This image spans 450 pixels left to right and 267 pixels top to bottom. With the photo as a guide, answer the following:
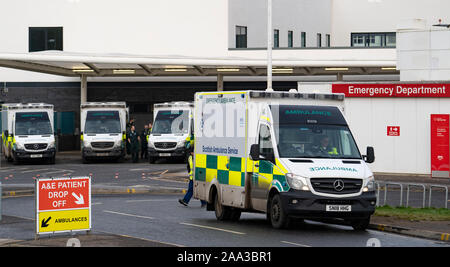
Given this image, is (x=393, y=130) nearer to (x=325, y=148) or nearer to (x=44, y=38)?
(x=325, y=148)

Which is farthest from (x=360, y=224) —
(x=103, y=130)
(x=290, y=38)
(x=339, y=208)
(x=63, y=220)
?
(x=290, y=38)

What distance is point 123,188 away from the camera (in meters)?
30.1

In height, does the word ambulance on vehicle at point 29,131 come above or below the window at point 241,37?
below

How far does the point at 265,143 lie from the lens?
61.9 feet

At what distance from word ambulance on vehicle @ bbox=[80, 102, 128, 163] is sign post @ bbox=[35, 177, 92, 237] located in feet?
88.0

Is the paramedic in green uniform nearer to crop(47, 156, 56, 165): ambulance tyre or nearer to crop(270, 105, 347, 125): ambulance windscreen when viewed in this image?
crop(47, 156, 56, 165): ambulance tyre

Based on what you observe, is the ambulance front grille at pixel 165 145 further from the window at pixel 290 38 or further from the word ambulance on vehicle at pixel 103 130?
the window at pixel 290 38

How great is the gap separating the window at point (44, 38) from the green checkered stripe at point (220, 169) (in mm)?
38812

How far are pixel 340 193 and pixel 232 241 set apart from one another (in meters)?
2.56

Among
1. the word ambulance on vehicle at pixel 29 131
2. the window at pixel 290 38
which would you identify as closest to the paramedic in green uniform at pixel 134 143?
the word ambulance on vehicle at pixel 29 131

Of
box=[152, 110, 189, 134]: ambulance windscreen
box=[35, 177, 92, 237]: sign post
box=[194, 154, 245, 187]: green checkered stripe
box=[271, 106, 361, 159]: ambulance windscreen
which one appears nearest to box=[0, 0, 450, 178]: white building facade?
box=[152, 110, 189, 134]: ambulance windscreen

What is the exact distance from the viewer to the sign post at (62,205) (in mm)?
16141

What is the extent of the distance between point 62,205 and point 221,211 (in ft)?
16.2
